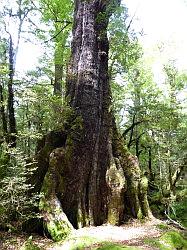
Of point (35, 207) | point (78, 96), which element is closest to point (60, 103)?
point (78, 96)

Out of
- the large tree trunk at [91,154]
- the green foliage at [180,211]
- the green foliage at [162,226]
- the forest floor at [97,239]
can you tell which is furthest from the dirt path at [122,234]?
the green foliage at [180,211]

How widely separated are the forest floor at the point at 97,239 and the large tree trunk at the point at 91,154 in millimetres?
306

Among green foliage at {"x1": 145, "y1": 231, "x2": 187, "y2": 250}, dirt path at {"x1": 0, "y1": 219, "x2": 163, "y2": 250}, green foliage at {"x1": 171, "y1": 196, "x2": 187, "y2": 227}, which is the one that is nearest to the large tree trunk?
dirt path at {"x1": 0, "y1": 219, "x2": 163, "y2": 250}

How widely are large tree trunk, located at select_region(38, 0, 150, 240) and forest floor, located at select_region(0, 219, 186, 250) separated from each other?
0.31 metres

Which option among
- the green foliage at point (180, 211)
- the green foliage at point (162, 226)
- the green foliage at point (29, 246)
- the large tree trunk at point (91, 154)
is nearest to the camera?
the green foliage at point (29, 246)

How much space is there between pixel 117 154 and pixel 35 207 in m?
2.83

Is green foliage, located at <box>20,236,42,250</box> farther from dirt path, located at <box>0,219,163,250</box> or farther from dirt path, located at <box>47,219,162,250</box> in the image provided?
dirt path, located at <box>47,219,162,250</box>

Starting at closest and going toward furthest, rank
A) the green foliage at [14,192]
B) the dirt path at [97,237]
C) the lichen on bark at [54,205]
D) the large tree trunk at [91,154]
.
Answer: the dirt path at [97,237], the green foliage at [14,192], the lichen on bark at [54,205], the large tree trunk at [91,154]

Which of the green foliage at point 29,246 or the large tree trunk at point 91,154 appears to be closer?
the green foliage at point 29,246

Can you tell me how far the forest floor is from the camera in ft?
19.7

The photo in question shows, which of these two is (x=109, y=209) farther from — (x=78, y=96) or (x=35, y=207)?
(x=78, y=96)

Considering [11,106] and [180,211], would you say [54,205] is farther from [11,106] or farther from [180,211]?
[180,211]

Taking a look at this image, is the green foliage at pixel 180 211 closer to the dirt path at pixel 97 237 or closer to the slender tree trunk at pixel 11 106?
the dirt path at pixel 97 237

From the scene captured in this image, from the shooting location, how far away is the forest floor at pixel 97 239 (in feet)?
19.7
